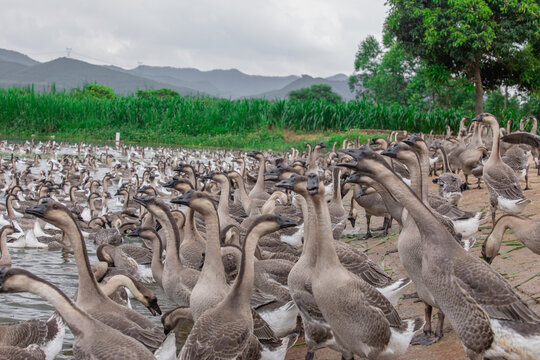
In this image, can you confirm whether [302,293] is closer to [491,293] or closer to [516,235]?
[491,293]

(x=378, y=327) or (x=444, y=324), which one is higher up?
(x=378, y=327)

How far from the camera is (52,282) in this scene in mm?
8898

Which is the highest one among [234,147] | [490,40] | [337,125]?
[490,40]

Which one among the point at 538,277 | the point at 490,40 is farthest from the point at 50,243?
the point at 490,40

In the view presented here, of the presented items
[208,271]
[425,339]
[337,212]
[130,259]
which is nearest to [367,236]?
[337,212]

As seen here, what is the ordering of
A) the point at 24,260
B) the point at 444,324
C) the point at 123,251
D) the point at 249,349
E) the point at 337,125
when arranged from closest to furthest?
the point at 249,349 → the point at 444,324 → the point at 123,251 → the point at 24,260 → the point at 337,125

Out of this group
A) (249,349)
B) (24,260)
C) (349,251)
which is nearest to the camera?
(249,349)

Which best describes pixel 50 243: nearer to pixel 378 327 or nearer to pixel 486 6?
pixel 378 327

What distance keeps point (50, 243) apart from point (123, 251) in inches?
114

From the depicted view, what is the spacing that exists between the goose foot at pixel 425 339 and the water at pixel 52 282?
2.75 meters

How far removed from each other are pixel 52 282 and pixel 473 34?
83.6 ft

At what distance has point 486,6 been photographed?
93.8 feet

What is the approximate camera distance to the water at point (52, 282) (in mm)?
7117

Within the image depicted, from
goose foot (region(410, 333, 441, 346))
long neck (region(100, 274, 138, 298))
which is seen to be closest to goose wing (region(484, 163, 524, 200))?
goose foot (region(410, 333, 441, 346))
